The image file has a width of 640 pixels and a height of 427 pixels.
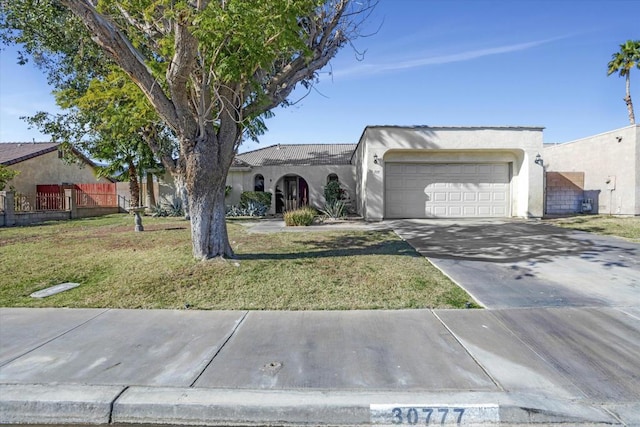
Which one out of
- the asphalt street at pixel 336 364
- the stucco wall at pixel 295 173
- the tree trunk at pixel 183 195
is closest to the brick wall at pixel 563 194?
the stucco wall at pixel 295 173

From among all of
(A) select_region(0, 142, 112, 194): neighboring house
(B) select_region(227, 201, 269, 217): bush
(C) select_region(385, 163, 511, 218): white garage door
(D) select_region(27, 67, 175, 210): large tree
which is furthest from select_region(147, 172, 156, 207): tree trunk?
(C) select_region(385, 163, 511, 218): white garage door

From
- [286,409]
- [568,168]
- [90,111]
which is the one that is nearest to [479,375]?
[286,409]

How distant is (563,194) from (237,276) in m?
19.4

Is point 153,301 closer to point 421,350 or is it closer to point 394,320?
point 394,320

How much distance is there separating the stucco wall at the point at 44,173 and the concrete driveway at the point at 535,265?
994 inches

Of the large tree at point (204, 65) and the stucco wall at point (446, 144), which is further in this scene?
the stucco wall at point (446, 144)

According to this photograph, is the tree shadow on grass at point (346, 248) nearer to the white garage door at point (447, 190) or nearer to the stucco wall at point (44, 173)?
the white garage door at point (447, 190)

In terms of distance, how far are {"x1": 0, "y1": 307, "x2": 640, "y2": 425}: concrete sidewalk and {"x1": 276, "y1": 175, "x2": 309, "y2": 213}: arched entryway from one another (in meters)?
18.1

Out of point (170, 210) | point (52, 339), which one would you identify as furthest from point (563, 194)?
point (52, 339)

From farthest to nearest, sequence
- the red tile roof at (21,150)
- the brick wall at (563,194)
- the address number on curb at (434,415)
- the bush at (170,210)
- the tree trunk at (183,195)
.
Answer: the red tile roof at (21,150) → the bush at (170,210) → the brick wall at (563,194) → the tree trunk at (183,195) → the address number on curb at (434,415)

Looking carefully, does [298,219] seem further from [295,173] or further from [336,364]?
[336,364]

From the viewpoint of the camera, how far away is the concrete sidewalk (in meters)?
2.98

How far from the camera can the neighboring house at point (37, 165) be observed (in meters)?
23.6

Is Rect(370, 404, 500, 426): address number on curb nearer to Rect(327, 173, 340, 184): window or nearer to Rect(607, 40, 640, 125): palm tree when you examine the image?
Rect(327, 173, 340, 184): window
